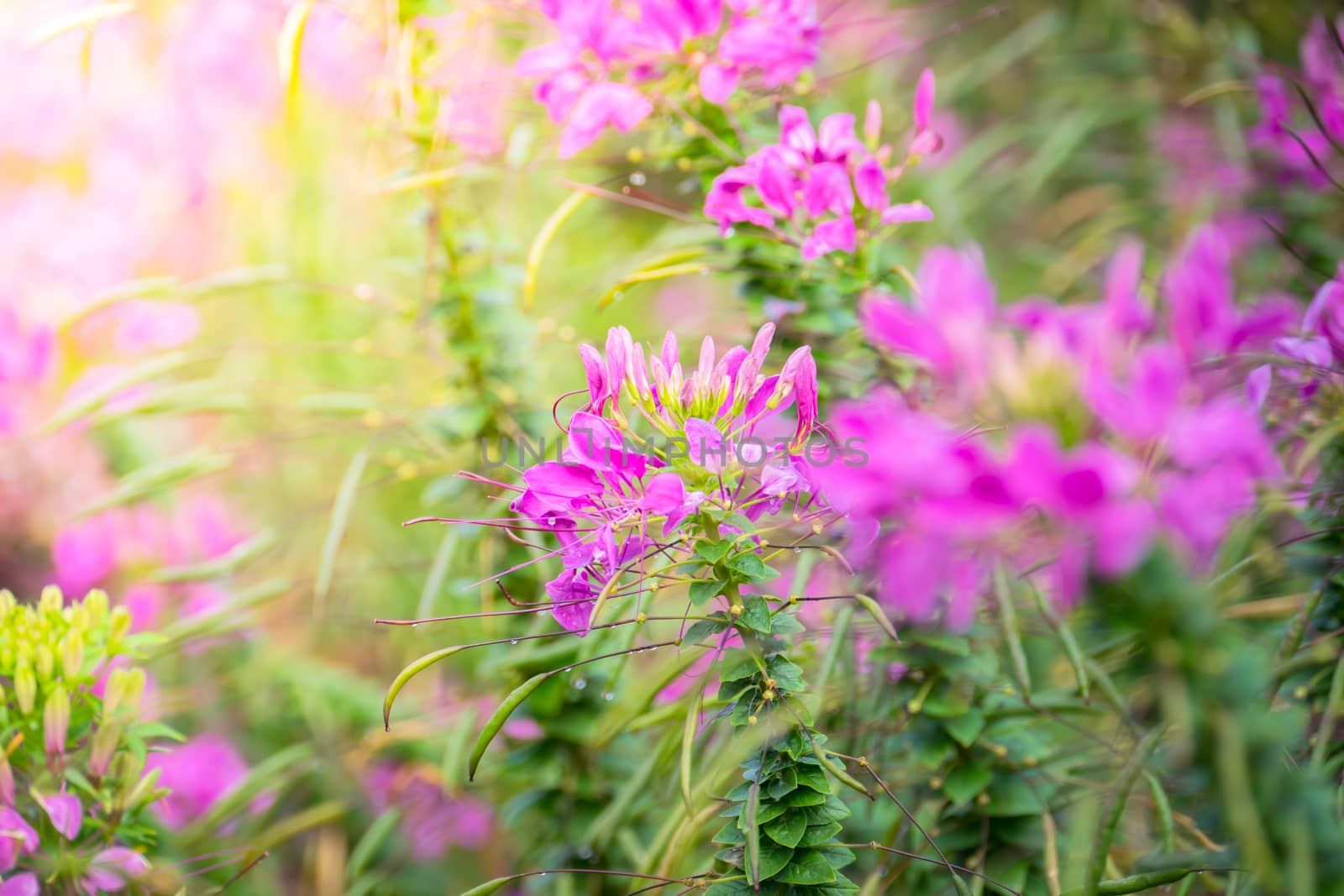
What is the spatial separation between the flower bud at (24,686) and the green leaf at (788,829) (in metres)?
0.48

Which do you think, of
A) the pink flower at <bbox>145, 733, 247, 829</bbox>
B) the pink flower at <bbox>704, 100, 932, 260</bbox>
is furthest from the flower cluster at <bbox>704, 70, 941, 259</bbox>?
the pink flower at <bbox>145, 733, 247, 829</bbox>

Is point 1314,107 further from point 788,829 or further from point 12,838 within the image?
point 12,838

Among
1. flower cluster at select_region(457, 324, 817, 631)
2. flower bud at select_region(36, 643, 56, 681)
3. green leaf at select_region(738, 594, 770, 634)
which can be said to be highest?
flower cluster at select_region(457, 324, 817, 631)

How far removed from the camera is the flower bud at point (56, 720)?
0.53m

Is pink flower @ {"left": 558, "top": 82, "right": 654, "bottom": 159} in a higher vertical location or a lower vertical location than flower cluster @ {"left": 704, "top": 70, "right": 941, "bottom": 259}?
higher

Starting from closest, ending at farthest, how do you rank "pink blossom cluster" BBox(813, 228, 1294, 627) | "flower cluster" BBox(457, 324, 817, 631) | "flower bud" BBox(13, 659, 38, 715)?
"pink blossom cluster" BBox(813, 228, 1294, 627) → "flower cluster" BBox(457, 324, 817, 631) → "flower bud" BBox(13, 659, 38, 715)

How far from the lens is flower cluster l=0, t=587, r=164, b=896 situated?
0.54m

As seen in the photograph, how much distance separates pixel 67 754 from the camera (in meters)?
0.59

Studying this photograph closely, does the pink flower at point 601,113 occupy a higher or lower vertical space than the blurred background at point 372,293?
higher

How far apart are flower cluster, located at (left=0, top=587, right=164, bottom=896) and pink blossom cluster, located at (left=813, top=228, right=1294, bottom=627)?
20.8 inches

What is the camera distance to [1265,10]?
1.18m

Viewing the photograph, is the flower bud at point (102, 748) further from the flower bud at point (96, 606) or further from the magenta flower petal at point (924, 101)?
the magenta flower petal at point (924, 101)

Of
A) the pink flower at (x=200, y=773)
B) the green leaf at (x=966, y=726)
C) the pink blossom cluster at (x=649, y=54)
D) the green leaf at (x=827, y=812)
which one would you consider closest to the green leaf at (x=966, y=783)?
the green leaf at (x=966, y=726)

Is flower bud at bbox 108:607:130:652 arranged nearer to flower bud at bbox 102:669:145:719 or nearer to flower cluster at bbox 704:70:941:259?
flower bud at bbox 102:669:145:719
